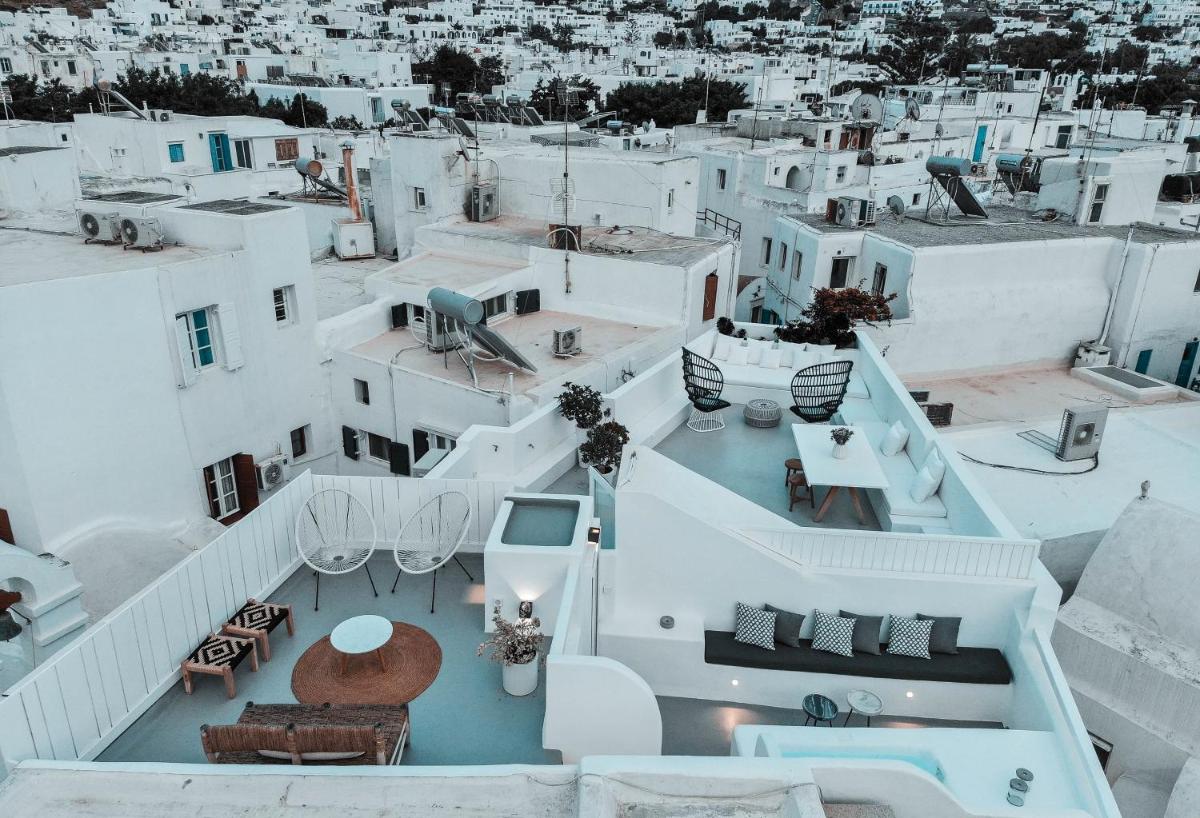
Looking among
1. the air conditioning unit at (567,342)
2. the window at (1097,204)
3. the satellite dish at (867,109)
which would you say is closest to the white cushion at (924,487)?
the air conditioning unit at (567,342)

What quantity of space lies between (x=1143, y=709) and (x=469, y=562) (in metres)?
10.1

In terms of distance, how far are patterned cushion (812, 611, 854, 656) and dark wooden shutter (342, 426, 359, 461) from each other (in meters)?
12.4

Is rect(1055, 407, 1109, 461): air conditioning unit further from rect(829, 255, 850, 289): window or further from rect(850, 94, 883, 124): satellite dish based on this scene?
rect(850, 94, 883, 124): satellite dish

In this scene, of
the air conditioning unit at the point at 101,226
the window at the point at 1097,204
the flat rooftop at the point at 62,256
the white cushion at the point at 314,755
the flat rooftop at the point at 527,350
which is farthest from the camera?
the window at the point at 1097,204

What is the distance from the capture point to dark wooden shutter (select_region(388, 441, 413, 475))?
61.0ft

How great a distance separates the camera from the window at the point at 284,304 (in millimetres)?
17484

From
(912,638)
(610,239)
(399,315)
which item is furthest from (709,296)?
(912,638)

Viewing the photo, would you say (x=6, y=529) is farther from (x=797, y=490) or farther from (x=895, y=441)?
(x=895, y=441)

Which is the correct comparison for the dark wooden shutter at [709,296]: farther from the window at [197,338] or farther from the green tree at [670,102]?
the green tree at [670,102]

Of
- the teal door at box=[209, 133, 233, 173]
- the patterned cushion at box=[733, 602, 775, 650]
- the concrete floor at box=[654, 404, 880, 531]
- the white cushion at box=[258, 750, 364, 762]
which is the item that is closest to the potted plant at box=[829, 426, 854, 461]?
the concrete floor at box=[654, 404, 880, 531]

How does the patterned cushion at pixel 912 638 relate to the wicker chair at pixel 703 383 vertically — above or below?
below

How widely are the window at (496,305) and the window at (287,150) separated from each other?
24906 mm

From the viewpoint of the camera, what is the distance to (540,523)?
34.3 feet

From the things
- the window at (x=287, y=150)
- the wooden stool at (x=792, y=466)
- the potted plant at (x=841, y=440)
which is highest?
the window at (x=287, y=150)
